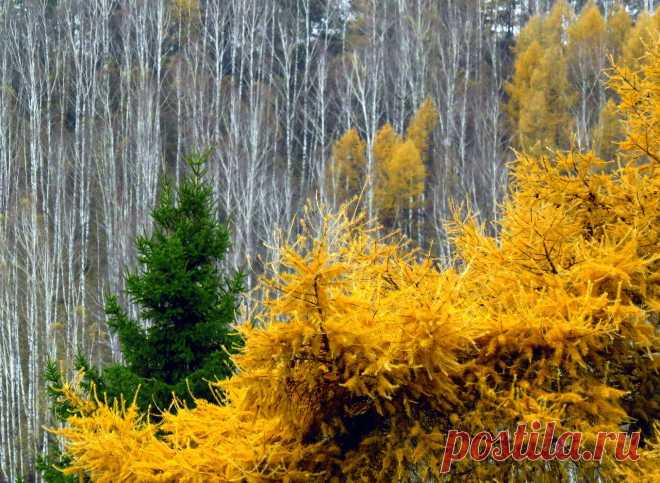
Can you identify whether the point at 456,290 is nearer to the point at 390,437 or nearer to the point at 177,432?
the point at 390,437

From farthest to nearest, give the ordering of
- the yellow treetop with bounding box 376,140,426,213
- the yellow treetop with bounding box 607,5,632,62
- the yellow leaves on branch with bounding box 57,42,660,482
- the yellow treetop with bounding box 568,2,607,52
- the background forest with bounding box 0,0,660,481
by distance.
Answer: the yellow treetop with bounding box 607,5,632,62
the yellow treetop with bounding box 568,2,607,52
the yellow treetop with bounding box 376,140,426,213
the background forest with bounding box 0,0,660,481
the yellow leaves on branch with bounding box 57,42,660,482

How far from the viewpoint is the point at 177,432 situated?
13.6ft

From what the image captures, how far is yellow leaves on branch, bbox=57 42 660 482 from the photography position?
3.10 m

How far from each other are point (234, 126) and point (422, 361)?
19455 mm

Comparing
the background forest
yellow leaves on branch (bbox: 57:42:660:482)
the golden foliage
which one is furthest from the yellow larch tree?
yellow leaves on branch (bbox: 57:42:660:482)

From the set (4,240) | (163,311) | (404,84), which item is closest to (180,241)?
(163,311)

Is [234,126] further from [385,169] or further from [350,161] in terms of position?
→ [385,169]

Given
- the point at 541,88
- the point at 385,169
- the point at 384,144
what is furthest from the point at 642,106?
the point at 541,88

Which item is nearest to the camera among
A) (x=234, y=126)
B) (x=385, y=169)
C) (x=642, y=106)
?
(x=642, y=106)

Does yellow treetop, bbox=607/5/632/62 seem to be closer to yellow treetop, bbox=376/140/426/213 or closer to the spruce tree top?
yellow treetop, bbox=376/140/426/213

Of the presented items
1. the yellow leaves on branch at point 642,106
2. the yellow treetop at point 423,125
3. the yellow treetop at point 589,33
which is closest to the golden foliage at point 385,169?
the yellow treetop at point 423,125

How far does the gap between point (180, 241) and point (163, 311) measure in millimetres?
720

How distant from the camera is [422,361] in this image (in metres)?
3.23

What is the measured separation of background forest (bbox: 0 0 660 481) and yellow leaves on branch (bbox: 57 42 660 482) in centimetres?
1443
